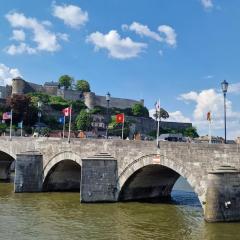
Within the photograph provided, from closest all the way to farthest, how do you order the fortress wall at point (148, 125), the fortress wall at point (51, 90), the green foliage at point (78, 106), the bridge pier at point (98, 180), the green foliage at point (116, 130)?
the bridge pier at point (98, 180)
the green foliage at point (116, 130)
the green foliage at point (78, 106)
the fortress wall at point (148, 125)
the fortress wall at point (51, 90)

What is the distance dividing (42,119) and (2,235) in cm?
8291

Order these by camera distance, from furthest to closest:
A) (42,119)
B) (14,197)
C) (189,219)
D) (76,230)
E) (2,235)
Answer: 1. (42,119)
2. (14,197)
3. (189,219)
4. (76,230)
5. (2,235)

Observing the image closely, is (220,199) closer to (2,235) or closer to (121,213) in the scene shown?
(121,213)

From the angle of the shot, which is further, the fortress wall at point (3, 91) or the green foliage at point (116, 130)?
the fortress wall at point (3, 91)

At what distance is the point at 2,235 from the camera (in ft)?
61.4

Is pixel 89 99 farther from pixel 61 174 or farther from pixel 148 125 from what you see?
pixel 61 174

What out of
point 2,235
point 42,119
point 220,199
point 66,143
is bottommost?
point 2,235

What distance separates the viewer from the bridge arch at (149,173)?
75.7 feet

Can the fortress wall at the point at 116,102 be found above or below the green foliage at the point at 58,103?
above

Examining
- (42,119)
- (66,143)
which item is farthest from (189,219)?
(42,119)

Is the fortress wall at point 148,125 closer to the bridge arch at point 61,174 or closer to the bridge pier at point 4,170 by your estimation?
the bridge pier at point 4,170

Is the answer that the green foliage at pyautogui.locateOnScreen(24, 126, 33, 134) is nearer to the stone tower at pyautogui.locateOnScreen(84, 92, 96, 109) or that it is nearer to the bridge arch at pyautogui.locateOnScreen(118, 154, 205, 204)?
the stone tower at pyautogui.locateOnScreen(84, 92, 96, 109)

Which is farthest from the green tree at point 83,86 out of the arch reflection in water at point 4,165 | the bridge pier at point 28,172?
the bridge pier at point 28,172

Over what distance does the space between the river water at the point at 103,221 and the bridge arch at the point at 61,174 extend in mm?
3363
